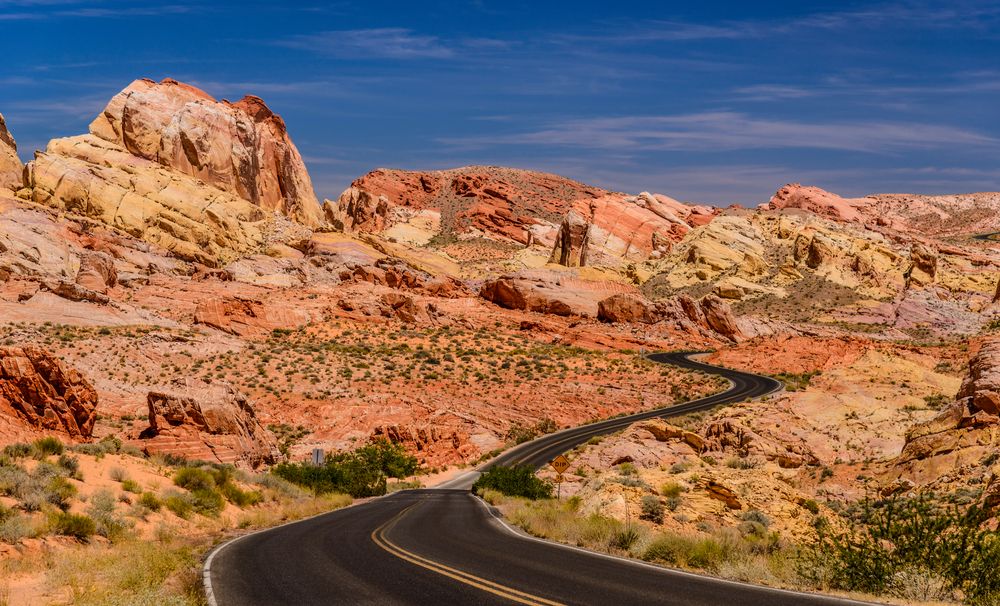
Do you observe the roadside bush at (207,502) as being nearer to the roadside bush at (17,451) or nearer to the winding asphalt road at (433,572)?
the winding asphalt road at (433,572)

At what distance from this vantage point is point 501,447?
48.2 m

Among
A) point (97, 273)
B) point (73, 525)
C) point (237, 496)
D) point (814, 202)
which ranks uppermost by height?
point (814, 202)

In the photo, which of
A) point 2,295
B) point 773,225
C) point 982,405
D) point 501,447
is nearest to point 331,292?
point 2,295

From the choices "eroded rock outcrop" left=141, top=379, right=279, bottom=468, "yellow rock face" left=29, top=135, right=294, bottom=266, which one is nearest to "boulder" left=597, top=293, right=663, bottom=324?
"yellow rock face" left=29, top=135, right=294, bottom=266

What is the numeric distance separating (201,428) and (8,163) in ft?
234

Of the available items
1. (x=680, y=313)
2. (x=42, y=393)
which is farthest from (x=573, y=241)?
(x=42, y=393)

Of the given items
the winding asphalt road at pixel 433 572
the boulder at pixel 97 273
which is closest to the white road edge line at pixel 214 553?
the winding asphalt road at pixel 433 572

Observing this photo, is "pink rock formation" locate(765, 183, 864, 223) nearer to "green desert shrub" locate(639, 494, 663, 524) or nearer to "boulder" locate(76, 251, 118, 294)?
"boulder" locate(76, 251, 118, 294)

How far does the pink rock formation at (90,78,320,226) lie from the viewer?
98.5 meters

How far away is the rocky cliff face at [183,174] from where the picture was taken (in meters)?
81.4

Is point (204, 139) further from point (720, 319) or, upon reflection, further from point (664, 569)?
point (664, 569)

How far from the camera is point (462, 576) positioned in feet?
38.7

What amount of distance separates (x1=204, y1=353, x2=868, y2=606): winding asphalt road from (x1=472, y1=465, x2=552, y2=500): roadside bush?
9.86 m

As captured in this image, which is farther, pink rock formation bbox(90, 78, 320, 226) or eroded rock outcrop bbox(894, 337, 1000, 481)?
pink rock formation bbox(90, 78, 320, 226)
